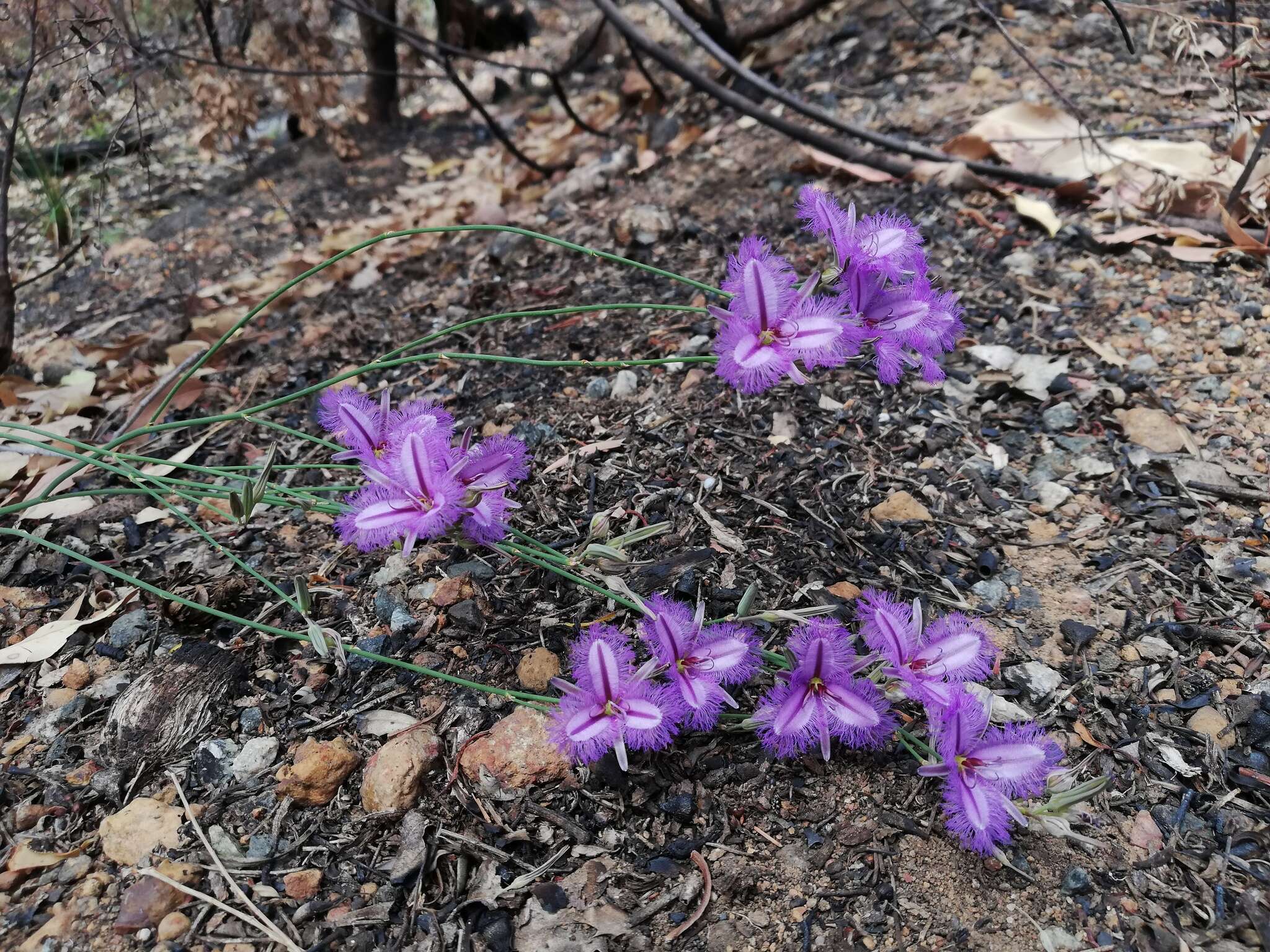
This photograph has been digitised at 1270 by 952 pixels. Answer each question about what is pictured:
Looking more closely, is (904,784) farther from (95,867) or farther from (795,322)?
(95,867)

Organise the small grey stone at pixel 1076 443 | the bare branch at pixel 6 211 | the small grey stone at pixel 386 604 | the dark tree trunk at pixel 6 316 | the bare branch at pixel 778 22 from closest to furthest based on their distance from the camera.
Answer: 1. the small grey stone at pixel 386 604
2. the small grey stone at pixel 1076 443
3. the bare branch at pixel 6 211
4. the dark tree trunk at pixel 6 316
5. the bare branch at pixel 778 22

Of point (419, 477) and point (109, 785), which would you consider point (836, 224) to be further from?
point (109, 785)

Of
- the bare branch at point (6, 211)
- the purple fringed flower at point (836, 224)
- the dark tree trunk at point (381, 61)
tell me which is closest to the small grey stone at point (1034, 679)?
the purple fringed flower at point (836, 224)

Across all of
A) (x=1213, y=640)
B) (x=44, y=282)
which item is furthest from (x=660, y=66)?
(x=1213, y=640)

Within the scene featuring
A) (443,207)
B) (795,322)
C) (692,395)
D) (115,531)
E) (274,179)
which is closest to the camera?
(795,322)

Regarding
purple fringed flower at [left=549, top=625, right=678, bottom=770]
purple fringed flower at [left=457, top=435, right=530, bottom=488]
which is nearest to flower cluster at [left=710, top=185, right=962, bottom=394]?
purple fringed flower at [left=457, top=435, right=530, bottom=488]

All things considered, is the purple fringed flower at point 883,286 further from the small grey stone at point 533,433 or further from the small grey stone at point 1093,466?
the small grey stone at point 533,433
